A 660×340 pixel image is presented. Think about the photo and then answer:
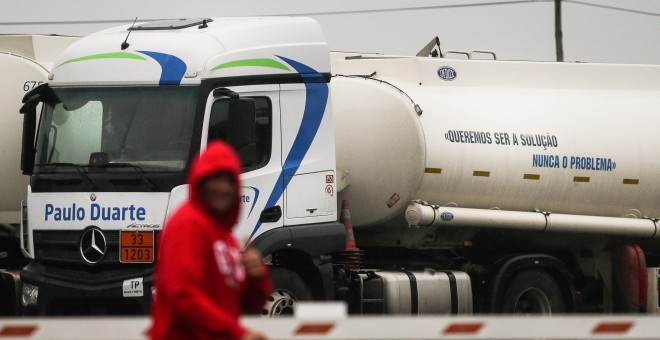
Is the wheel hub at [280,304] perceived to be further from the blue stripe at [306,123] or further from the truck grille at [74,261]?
the truck grille at [74,261]

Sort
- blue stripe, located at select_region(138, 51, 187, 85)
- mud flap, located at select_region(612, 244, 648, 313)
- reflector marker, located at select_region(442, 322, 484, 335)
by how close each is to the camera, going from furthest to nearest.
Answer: mud flap, located at select_region(612, 244, 648, 313), blue stripe, located at select_region(138, 51, 187, 85), reflector marker, located at select_region(442, 322, 484, 335)

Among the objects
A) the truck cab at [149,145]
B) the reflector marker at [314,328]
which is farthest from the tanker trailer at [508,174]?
the reflector marker at [314,328]

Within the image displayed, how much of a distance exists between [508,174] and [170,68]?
4677mm

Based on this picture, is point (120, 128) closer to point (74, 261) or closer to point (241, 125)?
point (241, 125)

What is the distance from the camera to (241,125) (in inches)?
514

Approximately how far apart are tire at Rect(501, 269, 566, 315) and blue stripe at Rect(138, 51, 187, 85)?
5123 millimetres

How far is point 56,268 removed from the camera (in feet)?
44.2

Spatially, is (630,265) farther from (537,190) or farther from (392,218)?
(392,218)

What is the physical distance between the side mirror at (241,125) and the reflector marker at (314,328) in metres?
5.70

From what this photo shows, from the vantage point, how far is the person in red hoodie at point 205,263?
606cm

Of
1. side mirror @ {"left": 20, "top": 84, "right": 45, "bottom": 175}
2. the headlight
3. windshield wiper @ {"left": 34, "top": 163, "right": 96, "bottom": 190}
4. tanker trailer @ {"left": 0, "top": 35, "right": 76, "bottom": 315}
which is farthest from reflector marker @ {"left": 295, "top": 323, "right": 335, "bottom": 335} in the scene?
tanker trailer @ {"left": 0, "top": 35, "right": 76, "bottom": 315}

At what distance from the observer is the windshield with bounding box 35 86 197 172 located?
519 inches

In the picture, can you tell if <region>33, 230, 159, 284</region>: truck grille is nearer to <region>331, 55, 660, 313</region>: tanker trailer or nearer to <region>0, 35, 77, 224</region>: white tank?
<region>0, 35, 77, 224</region>: white tank

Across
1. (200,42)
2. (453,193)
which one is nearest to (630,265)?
(453,193)
